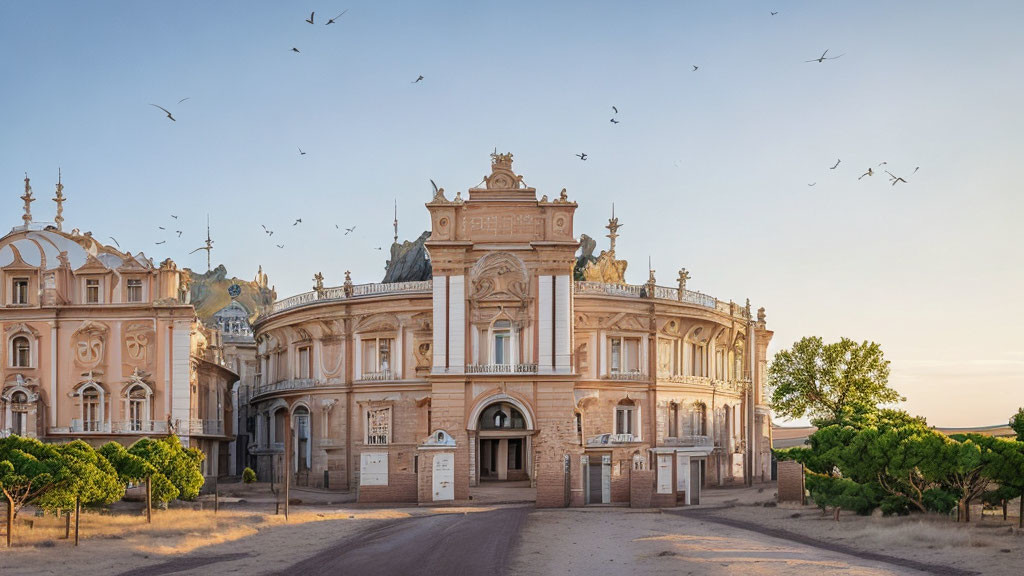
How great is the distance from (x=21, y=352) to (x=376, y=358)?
2100cm

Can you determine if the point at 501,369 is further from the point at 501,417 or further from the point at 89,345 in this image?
the point at 89,345

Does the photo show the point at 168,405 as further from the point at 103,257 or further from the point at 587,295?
the point at 587,295

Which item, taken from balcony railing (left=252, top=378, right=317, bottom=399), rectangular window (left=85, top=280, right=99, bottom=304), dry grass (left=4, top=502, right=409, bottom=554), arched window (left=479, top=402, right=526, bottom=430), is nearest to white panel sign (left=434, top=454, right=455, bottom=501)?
dry grass (left=4, top=502, right=409, bottom=554)

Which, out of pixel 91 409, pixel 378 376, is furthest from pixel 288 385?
pixel 91 409

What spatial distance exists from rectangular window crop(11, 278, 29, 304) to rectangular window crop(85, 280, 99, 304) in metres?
3.30

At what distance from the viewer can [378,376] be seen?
7156 centimetres

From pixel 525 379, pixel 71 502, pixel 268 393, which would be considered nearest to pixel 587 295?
pixel 525 379

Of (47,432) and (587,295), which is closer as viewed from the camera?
(47,432)

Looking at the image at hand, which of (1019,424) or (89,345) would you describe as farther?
(89,345)

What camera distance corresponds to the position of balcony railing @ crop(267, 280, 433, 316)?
71.2 m

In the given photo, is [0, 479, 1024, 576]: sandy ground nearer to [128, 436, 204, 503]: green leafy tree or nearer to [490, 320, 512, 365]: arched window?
[128, 436, 204, 503]: green leafy tree

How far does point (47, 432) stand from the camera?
62719mm

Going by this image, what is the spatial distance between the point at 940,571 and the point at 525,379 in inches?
1264

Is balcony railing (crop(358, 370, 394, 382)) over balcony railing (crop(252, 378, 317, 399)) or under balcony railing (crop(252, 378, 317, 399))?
over
